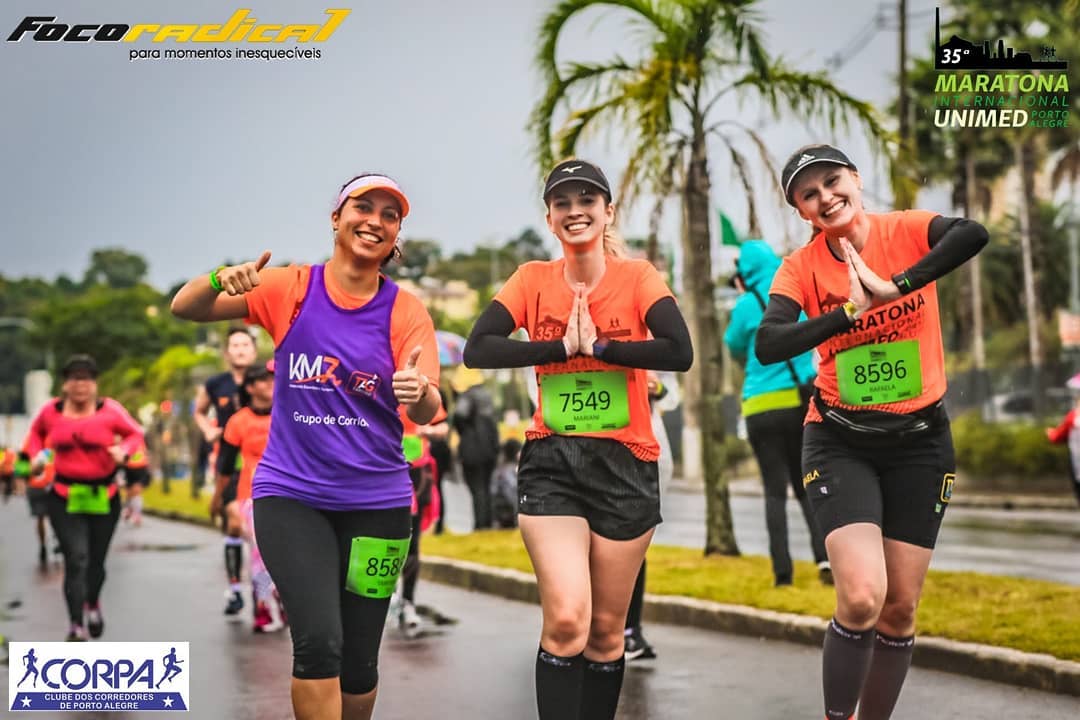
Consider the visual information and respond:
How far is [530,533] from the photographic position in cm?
529

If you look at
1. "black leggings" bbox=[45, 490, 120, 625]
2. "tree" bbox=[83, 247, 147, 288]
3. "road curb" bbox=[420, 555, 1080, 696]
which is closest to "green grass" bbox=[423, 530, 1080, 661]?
"road curb" bbox=[420, 555, 1080, 696]

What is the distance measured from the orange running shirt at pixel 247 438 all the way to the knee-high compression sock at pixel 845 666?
547 cm

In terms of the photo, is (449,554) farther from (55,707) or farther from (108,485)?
(55,707)

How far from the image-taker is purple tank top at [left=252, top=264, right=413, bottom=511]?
16.6ft

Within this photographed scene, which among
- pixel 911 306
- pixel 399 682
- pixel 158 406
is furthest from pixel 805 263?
pixel 158 406

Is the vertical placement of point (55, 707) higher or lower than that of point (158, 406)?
lower

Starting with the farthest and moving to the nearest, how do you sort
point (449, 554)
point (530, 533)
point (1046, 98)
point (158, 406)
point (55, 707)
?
1. point (158, 406)
2. point (449, 554)
3. point (1046, 98)
4. point (55, 707)
5. point (530, 533)

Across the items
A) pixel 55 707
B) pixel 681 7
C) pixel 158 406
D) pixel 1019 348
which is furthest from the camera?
pixel 158 406

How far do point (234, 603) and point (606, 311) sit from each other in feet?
23.5

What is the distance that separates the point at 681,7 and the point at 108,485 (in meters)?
6.00

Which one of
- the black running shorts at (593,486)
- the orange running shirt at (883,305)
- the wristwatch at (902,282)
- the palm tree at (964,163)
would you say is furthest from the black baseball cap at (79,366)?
the palm tree at (964,163)

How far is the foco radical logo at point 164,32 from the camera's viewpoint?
333 inches

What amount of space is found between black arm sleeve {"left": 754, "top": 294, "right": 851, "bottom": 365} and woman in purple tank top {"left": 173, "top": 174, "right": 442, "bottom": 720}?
1.15m

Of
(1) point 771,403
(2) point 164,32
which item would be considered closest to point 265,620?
(1) point 771,403
